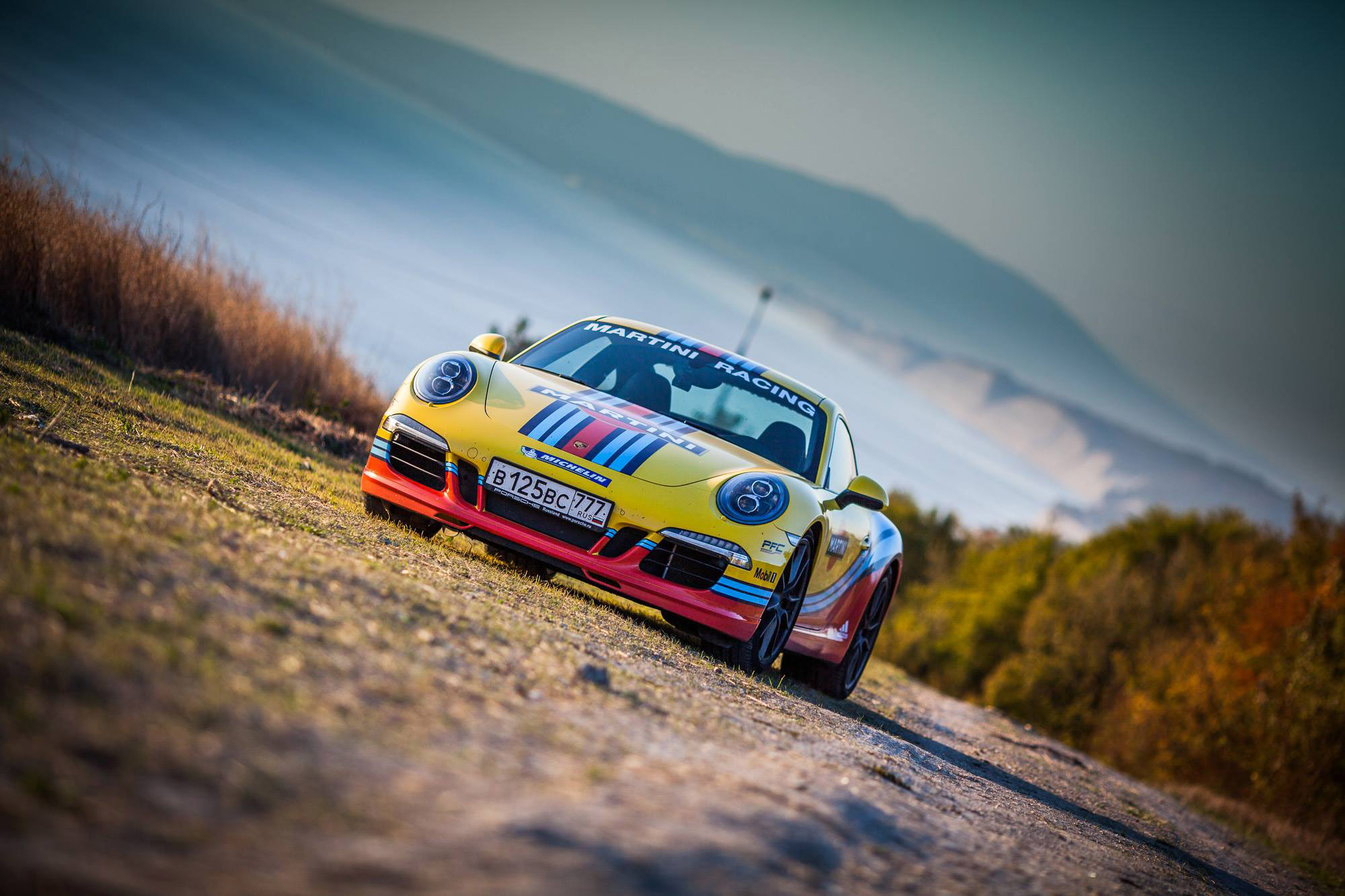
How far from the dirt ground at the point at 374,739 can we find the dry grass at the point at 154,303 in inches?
180

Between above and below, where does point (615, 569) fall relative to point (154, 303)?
below

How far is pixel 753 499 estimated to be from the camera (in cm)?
616

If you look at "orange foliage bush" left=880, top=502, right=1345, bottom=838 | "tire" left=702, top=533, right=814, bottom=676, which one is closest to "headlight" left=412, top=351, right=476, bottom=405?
"tire" left=702, top=533, right=814, bottom=676

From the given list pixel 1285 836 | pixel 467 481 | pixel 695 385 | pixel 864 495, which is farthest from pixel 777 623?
pixel 1285 836

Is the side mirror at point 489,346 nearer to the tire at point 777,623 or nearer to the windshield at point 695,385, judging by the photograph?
the windshield at point 695,385

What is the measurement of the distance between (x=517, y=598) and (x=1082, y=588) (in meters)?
50.8

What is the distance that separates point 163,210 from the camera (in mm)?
11336

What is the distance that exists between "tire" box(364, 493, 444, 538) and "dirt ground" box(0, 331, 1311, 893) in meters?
0.38

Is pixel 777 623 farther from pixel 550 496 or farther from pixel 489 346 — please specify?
pixel 489 346

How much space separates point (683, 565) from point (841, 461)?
7.16ft

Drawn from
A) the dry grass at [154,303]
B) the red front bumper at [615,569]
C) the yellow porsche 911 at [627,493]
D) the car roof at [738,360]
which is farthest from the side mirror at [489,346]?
Answer: the dry grass at [154,303]

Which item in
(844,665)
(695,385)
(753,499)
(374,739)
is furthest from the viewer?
(844,665)

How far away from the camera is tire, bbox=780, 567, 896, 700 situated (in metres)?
7.77

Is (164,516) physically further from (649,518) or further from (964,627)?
(964,627)
